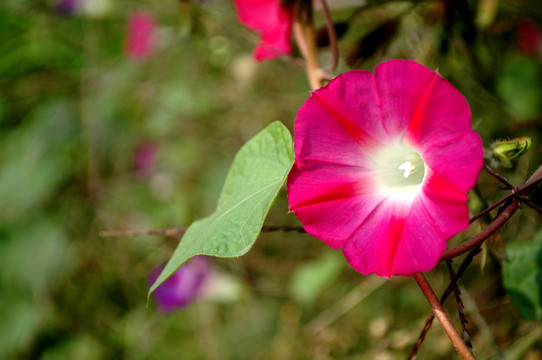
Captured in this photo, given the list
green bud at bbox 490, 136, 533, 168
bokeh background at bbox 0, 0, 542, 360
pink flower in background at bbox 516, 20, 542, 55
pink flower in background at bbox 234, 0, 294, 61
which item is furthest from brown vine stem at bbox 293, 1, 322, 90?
pink flower in background at bbox 516, 20, 542, 55

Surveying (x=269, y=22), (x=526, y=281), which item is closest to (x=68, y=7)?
(x=269, y=22)

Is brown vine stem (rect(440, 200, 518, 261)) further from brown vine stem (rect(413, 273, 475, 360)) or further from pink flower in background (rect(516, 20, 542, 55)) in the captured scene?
pink flower in background (rect(516, 20, 542, 55))

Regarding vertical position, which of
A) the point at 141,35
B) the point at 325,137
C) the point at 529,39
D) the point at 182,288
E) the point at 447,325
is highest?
the point at 325,137

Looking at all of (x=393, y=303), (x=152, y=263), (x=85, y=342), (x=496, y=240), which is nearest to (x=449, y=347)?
(x=393, y=303)

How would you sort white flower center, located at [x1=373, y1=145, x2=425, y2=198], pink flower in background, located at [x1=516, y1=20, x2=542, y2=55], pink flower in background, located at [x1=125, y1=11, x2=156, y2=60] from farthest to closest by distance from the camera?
pink flower in background, located at [x1=125, y1=11, x2=156, y2=60] < pink flower in background, located at [x1=516, y1=20, x2=542, y2=55] < white flower center, located at [x1=373, y1=145, x2=425, y2=198]

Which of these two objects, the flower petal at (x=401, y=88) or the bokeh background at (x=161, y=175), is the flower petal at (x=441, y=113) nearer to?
the flower petal at (x=401, y=88)

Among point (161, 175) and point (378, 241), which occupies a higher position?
point (378, 241)

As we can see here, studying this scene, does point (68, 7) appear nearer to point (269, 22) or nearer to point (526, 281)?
point (269, 22)
